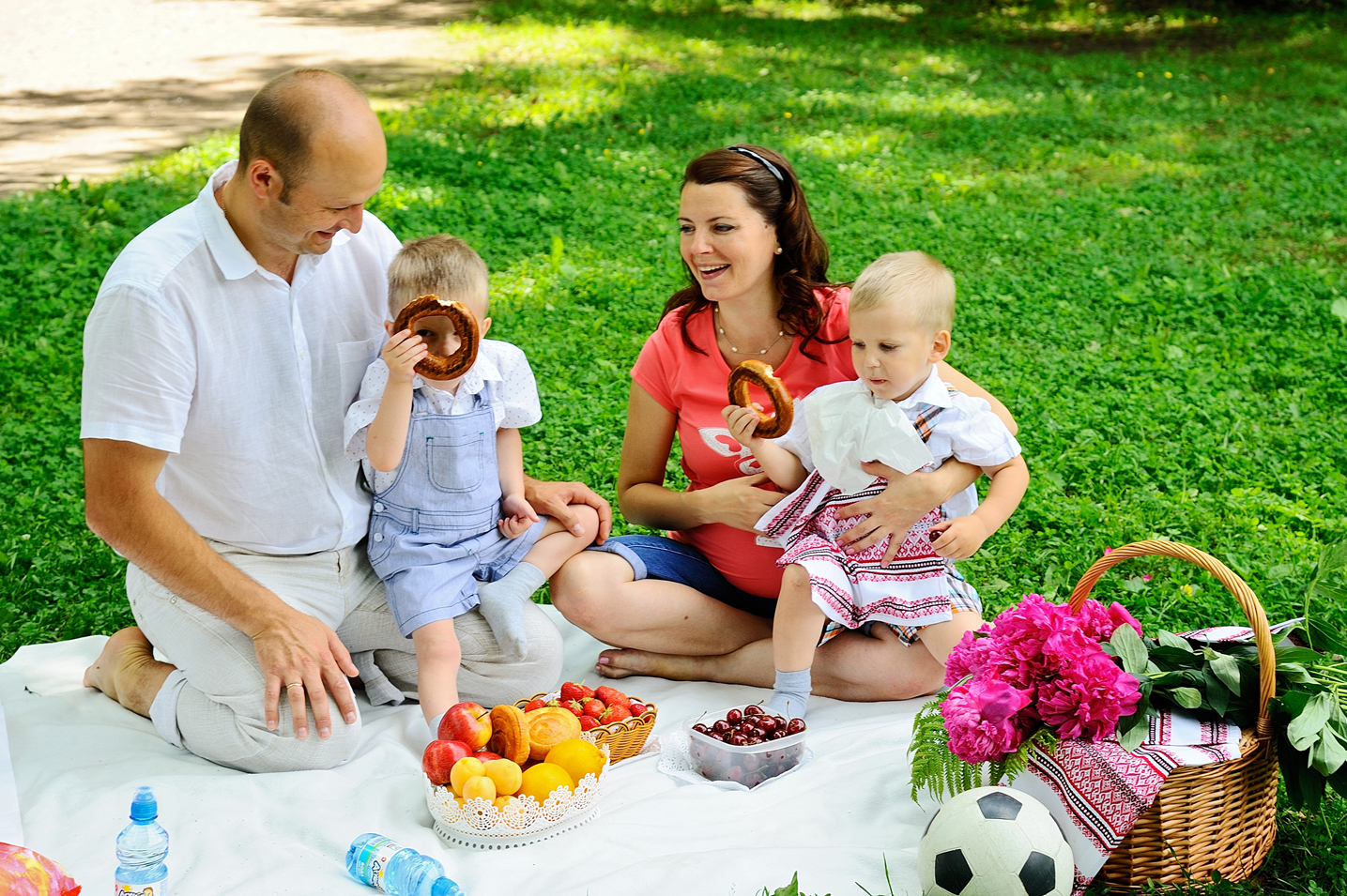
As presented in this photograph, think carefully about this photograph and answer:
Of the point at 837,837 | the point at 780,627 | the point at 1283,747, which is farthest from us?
the point at 780,627

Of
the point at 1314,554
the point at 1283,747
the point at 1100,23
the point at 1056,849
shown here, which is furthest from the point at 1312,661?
the point at 1100,23

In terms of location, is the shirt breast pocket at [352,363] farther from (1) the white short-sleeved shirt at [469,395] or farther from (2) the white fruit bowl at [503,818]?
(2) the white fruit bowl at [503,818]

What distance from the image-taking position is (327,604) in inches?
142

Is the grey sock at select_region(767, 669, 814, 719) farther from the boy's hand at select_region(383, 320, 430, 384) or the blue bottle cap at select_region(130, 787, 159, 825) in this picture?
the blue bottle cap at select_region(130, 787, 159, 825)

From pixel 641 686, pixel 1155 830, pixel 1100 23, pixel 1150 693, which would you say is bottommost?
pixel 641 686

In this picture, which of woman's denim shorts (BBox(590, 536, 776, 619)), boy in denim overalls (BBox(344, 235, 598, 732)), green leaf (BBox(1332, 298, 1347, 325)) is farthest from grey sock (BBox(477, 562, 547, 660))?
green leaf (BBox(1332, 298, 1347, 325))

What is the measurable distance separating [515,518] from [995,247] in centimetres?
533

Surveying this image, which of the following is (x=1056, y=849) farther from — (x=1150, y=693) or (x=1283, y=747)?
(x=1283, y=747)

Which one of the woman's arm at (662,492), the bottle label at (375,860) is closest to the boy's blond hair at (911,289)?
the woman's arm at (662,492)

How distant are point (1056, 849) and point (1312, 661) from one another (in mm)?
857

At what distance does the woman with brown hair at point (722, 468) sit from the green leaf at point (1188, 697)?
3.02 feet

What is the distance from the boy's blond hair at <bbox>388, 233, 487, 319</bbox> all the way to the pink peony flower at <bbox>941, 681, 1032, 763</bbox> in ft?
6.01

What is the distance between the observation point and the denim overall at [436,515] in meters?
3.58

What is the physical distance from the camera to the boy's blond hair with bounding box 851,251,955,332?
10.9 ft
